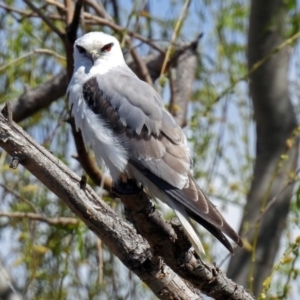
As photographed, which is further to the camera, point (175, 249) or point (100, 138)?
point (100, 138)

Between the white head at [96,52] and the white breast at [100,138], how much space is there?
1.27 feet

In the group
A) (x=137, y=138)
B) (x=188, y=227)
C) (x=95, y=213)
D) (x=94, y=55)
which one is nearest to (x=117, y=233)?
(x=95, y=213)

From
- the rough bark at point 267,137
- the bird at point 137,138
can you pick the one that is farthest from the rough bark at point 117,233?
the rough bark at point 267,137

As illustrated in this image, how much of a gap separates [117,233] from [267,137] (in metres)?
2.01

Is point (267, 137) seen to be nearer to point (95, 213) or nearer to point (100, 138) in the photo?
point (100, 138)

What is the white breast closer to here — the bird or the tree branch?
the bird

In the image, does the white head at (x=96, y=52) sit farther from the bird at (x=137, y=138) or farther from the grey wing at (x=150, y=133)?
the grey wing at (x=150, y=133)

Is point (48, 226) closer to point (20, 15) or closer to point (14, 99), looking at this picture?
point (14, 99)

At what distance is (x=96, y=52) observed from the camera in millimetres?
3855

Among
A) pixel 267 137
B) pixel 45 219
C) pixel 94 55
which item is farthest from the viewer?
pixel 267 137

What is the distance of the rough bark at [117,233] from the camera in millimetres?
2578

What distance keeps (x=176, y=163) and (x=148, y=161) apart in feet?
0.33

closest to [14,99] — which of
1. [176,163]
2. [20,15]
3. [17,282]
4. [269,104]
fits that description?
[20,15]

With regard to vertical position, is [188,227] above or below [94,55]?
below
